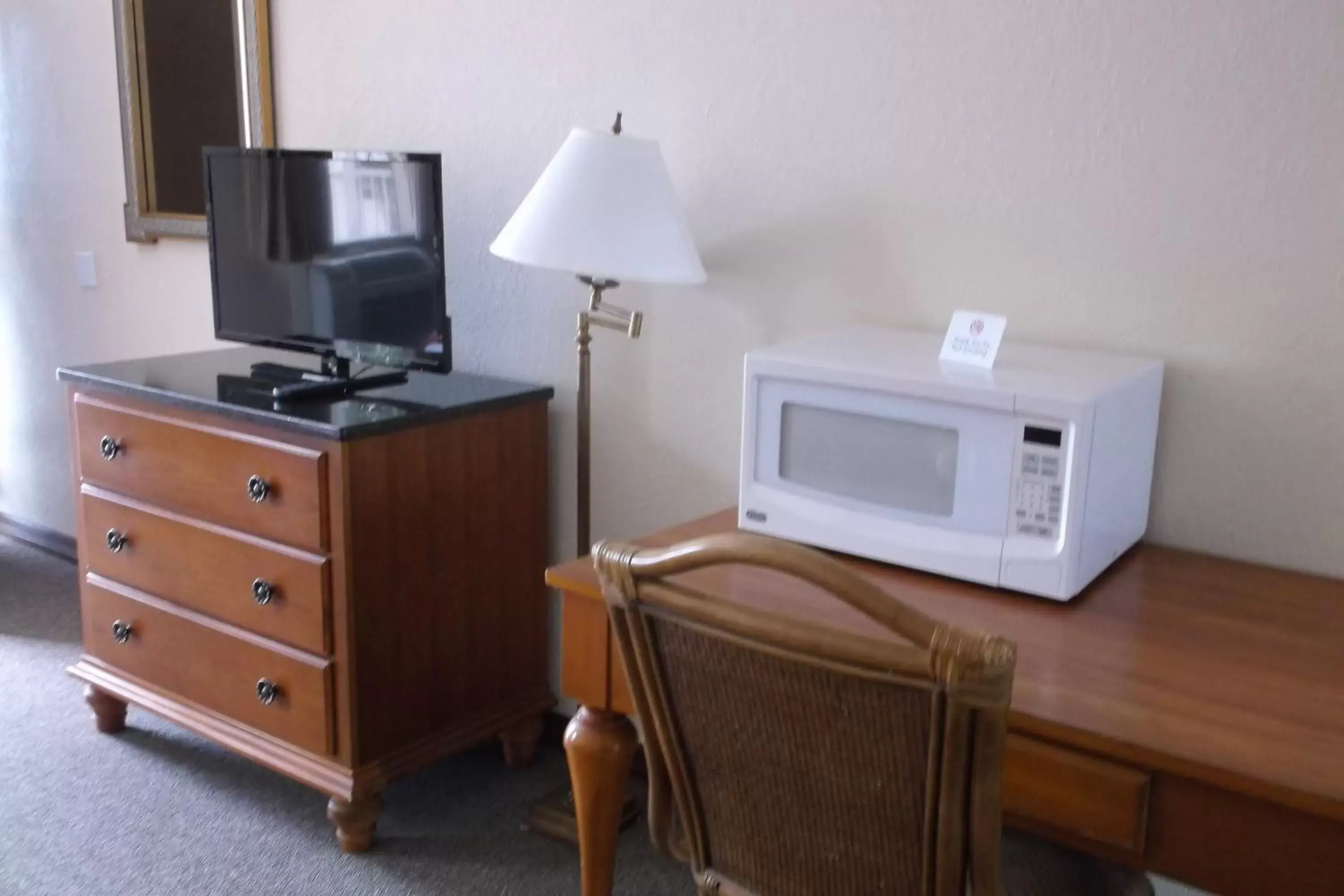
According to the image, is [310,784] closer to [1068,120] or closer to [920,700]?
[920,700]

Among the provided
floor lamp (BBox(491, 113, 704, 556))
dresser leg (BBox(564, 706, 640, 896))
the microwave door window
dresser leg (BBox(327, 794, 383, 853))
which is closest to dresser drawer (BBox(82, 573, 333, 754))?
dresser leg (BBox(327, 794, 383, 853))

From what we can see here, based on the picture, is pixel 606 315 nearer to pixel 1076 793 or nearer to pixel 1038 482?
pixel 1038 482

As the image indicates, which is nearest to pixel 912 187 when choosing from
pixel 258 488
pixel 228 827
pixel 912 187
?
pixel 912 187

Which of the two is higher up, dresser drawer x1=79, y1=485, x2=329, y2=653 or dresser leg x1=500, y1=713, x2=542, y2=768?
dresser drawer x1=79, y1=485, x2=329, y2=653

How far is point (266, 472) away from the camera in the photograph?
2.19m

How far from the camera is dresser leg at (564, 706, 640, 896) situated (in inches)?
65.3

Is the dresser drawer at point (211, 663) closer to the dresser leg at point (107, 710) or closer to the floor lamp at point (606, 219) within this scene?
the dresser leg at point (107, 710)

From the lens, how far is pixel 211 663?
240 cm

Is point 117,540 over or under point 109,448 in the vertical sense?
under

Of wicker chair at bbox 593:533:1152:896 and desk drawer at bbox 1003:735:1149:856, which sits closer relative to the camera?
wicker chair at bbox 593:533:1152:896

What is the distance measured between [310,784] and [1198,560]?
163cm

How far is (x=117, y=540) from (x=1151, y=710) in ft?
7.06

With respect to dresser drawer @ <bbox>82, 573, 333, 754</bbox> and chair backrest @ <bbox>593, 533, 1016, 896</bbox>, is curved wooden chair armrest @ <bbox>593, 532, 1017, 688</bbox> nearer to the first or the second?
chair backrest @ <bbox>593, 533, 1016, 896</bbox>

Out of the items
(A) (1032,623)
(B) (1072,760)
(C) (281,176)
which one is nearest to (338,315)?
(C) (281,176)
